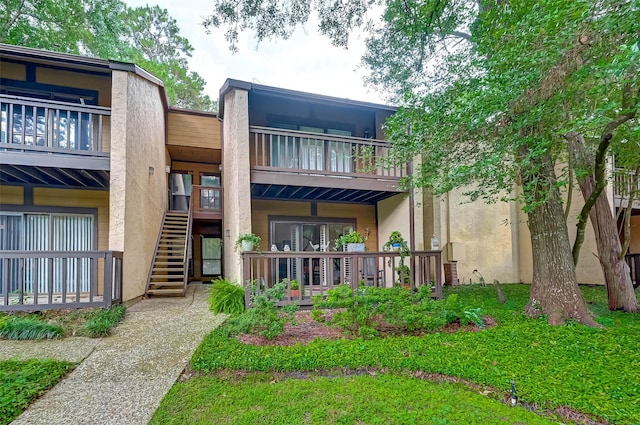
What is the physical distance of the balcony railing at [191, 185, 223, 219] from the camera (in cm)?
1116

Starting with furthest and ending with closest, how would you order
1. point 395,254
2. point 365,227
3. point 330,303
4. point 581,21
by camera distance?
point 365,227, point 395,254, point 330,303, point 581,21

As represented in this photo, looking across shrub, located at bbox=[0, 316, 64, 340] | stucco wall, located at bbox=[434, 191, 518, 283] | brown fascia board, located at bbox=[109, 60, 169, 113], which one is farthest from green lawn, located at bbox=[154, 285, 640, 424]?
brown fascia board, located at bbox=[109, 60, 169, 113]

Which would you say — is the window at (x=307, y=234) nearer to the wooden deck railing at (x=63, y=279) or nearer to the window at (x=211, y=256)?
the window at (x=211, y=256)

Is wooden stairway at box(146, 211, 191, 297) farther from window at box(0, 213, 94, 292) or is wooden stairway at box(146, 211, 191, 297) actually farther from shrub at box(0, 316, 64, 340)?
shrub at box(0, 316, 64, 340)

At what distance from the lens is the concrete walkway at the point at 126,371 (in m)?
2.87

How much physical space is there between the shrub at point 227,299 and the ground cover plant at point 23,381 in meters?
2.54

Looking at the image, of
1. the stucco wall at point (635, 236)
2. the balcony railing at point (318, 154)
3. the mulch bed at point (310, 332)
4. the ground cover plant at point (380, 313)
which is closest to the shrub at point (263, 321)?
the mulch bed at point (310, 332)

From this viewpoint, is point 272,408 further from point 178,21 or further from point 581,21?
point 178,21

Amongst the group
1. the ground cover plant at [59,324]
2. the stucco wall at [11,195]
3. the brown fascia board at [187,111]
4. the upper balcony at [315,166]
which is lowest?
the ground cover plant at [59,324]

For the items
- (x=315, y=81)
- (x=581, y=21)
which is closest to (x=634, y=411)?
(x=581, y=21)

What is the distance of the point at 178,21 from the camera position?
21.8 meters

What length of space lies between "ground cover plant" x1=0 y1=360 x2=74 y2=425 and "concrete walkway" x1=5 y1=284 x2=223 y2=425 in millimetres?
92

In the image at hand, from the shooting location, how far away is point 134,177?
7.36m

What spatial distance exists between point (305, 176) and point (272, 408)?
567cm
